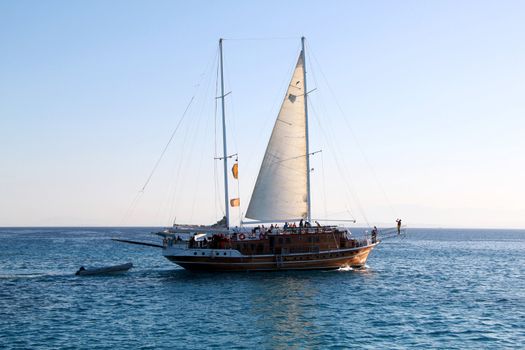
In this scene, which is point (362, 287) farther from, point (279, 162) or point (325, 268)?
point (279, 162)

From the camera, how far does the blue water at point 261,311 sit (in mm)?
28219

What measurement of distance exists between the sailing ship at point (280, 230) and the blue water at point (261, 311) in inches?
68.1

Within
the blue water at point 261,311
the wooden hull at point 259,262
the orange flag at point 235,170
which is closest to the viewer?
the blue water at point 261,311

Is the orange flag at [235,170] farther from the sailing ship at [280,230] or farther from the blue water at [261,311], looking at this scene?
the blue water at [261,311]

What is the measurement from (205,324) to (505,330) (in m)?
16.4

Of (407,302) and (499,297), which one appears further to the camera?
(499,297)

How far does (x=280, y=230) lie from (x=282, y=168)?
5993 mm

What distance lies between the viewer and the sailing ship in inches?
2072

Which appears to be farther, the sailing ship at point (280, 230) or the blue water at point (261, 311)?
the sailing ship at point (280, 230)

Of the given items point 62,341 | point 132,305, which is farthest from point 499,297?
point 62,341

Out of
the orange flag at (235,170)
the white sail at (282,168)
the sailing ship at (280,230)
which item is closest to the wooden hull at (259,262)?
the sailing ship at (280,230)

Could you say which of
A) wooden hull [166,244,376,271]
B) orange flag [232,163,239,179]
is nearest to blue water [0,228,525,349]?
wooden hull [166,244,376,271]

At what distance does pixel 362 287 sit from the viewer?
4569 cm

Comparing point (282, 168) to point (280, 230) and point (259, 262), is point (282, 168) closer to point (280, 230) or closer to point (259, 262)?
point (280, 230)
